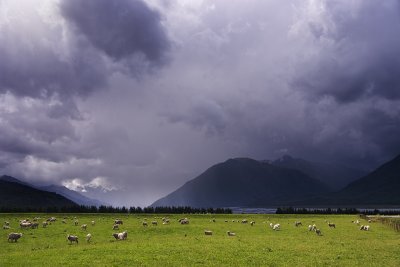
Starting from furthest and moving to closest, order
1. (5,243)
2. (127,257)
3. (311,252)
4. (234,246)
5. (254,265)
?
(5,243)
(234,246)
(311,252)
(127,257)
(254,265)

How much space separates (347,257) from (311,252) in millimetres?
3564

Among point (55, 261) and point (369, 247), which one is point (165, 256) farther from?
point (369, 247)

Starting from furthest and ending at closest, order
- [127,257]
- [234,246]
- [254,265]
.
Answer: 1. [234,246]
2. [127,257]
3. [254,265]

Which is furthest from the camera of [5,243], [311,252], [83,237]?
[83,237]

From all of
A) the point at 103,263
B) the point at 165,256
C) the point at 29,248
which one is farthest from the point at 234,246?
the point at 29,248

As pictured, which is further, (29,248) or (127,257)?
(29,248)

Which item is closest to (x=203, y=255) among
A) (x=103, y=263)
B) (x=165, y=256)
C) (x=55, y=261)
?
(x=165, y=256)

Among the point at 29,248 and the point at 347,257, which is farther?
the point at 29,248

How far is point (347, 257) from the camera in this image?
34.0 meters

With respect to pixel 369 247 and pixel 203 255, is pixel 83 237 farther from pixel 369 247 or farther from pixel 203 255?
pixel 369 247

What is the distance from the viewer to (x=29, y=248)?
135 ft

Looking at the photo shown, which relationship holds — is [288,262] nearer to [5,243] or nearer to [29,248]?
[29,248]

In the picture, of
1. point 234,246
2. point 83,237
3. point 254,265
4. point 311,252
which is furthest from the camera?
point 83,237

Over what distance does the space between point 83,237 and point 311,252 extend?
29.9 metres
